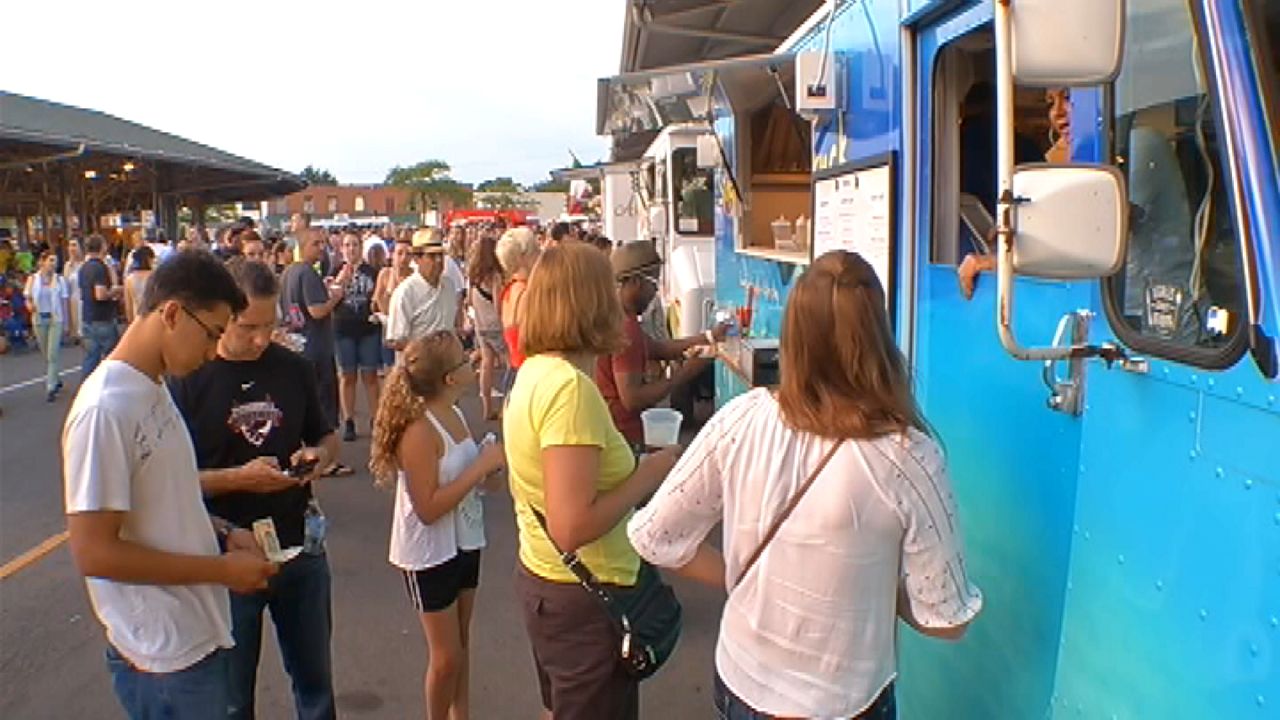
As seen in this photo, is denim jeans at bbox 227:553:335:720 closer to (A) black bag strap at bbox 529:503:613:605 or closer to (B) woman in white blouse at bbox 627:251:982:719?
(A) black bag strap at bbox 529:503:613:605

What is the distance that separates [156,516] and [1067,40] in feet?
7.18

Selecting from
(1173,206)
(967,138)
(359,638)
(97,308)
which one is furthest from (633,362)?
(97,308)

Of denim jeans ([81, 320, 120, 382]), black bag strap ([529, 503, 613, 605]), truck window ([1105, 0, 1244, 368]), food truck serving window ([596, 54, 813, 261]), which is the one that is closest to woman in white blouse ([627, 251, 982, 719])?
truck window ([1105, 0, 1244, 368])

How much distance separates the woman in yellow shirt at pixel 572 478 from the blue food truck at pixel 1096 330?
2.87 feet

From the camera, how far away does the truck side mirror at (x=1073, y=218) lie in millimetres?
1491

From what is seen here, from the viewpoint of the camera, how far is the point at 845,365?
1.72 metres

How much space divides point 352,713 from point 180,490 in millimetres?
2029

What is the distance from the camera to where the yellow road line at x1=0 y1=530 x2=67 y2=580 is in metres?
5.60

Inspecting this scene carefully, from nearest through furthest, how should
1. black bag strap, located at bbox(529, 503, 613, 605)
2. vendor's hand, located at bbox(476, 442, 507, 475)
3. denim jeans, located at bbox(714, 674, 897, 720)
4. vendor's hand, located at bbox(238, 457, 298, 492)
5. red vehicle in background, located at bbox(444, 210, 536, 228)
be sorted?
1. denim jeans, located at bbox(714, 674, 897, 720)
2. black bag strap, located at bbox(529, 503, 613, 605)
3. vendor's hand, located at bbox(238, 457, 298, 492)
4. vendor's hand, located at bbox(476, 442, 507, 475)
5. red vehicle in background, located at bbox(444, 210, 536, 228)

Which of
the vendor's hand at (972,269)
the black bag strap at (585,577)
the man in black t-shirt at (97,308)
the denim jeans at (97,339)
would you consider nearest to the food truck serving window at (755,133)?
the vendor's hand at (972,269)

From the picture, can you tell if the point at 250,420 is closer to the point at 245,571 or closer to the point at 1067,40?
the point at 245,571

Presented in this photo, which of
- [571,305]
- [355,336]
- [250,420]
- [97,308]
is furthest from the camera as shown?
[97,308]

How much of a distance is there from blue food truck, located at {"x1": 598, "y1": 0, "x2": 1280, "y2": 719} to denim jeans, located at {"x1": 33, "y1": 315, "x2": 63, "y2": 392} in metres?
11.7

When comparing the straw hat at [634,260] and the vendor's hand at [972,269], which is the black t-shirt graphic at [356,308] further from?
the vendor's hand at [972,269]
